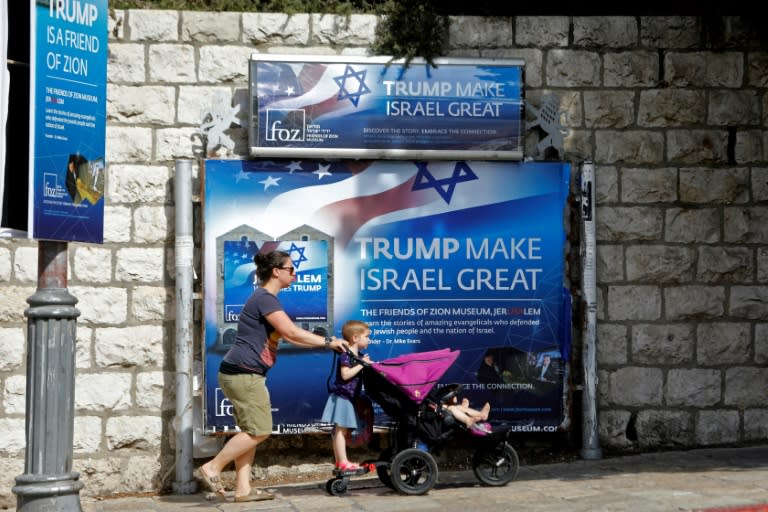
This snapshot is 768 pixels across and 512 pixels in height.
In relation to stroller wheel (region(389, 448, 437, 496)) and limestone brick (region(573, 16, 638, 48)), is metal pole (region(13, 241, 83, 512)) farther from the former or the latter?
limestone brick (region(573, 16, 638, 48))

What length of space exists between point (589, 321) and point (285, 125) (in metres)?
3.08

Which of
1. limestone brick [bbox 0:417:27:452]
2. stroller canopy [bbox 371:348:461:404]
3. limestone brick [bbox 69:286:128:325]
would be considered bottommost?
limestone brick [bbox 0:417:27:452]

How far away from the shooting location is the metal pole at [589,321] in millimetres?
9617

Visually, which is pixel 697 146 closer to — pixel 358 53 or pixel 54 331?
pixel 358 53

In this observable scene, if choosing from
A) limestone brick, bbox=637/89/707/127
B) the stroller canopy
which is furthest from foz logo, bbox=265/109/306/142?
limestone brick, bbox=637/89/707/127

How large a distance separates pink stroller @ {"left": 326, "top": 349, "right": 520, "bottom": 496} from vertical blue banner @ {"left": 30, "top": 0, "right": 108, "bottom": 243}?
2361 mm

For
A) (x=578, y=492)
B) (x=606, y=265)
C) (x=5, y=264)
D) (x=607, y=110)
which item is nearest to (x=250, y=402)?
(x=578, y=492)

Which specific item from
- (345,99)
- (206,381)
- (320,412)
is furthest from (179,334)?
(345,99)

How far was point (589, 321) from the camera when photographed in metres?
9.63

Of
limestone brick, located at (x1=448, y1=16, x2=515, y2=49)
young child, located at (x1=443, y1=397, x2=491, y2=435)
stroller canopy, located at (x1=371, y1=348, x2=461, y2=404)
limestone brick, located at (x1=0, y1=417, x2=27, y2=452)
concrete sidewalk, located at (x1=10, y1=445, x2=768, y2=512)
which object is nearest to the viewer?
concrete sidewalk, located at (x1=10, y1=445, x2=768, y2=512)

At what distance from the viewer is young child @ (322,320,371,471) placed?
8312mm

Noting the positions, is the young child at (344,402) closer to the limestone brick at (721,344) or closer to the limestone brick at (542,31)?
the limestone brick at (542,31)

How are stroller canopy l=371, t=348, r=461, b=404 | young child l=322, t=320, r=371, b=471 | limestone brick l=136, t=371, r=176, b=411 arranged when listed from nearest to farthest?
stroller canopy l=371, t=348, r=461, b=404, young child l=322, t=320, r=371, b=471, limestone brick l=136, t=371, r=176, b=411

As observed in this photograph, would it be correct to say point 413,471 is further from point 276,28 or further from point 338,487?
point 276,28
